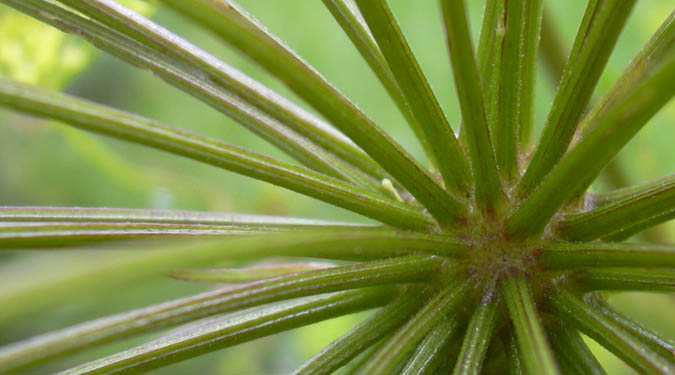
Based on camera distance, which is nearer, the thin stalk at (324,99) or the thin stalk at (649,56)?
the thin stalk at (324,99)

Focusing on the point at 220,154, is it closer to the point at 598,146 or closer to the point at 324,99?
the point at 324,99

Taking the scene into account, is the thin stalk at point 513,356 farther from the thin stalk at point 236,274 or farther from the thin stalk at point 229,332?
the thin stalk at point 236,274

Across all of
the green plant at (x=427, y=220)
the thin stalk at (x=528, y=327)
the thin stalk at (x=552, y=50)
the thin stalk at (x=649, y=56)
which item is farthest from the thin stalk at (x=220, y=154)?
the thin stalk at (x=552, y=50)

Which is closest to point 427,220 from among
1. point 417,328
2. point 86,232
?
point 417,328

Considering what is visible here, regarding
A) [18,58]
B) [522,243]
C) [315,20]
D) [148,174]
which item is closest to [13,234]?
[522,243]

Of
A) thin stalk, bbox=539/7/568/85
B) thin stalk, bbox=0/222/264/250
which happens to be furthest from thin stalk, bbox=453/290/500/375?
thin stalk, bbox=539/7/568/85

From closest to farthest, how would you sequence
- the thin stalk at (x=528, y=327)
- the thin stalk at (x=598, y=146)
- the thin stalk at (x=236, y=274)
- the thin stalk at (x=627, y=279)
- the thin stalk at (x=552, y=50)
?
1. the thin stalk at (x=598, y=146)
2. the thin stalk at (x=528, y=327)
3. the thin stalk at (x=627, y=279)
4. the thin stalk at (x=236, y=274)
5. the thin stalk at (x=552, y=50)
